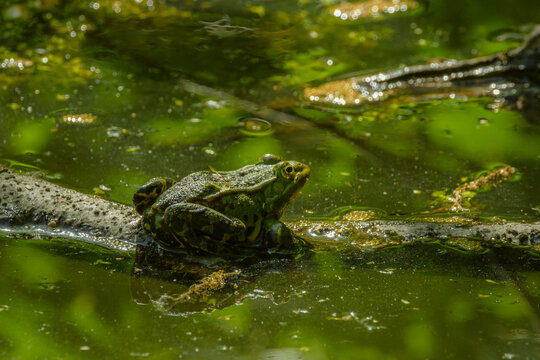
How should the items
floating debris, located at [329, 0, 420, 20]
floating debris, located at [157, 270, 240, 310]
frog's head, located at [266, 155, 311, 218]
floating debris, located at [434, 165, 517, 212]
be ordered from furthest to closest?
floating debris, located at [329, 0, 420, 20]
floating debris, located at [434, 165, 517, 212]
frog's head, located at [266, 155, 311, 218]
floating debris, located at [157, 270, 240, 310]

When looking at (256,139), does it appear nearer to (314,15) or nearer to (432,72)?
(432,72)

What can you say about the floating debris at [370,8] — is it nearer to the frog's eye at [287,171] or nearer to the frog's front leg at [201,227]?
the frog's eye at [287,171]

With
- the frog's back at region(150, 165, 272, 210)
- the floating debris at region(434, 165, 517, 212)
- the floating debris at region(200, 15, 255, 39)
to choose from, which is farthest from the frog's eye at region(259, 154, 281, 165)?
the floating debris at region(200, 15, 255, 39)

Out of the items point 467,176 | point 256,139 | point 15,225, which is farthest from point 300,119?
point 15,225

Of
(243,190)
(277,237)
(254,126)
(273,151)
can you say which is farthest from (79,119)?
(277,237)

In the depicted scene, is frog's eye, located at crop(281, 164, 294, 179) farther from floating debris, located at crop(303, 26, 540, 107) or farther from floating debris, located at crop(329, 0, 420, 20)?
floating debris, located at crop(329, 0, 420, 20)

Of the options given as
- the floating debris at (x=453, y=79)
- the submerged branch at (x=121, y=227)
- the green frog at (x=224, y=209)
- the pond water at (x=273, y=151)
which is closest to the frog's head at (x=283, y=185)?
the green frog at (x=224, y=209)
